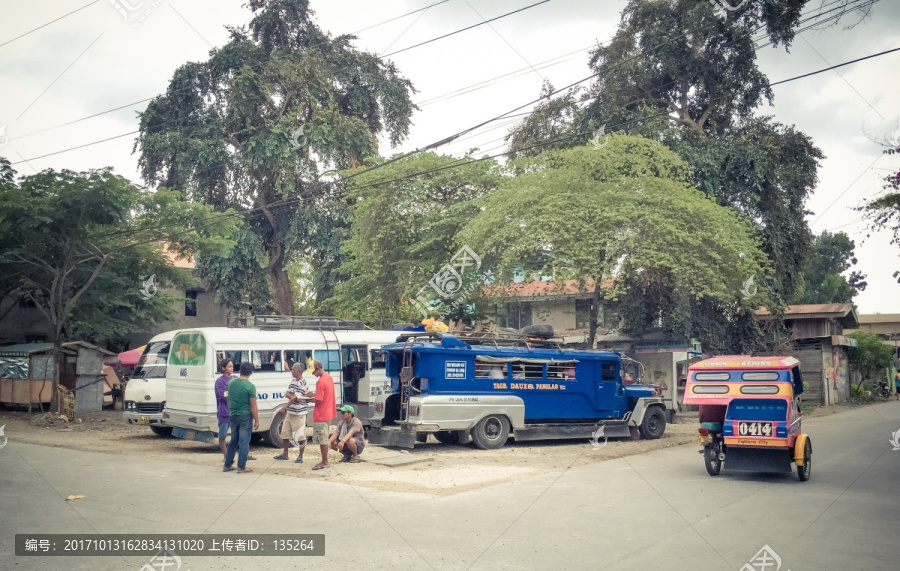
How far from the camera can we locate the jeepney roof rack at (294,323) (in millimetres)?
17312

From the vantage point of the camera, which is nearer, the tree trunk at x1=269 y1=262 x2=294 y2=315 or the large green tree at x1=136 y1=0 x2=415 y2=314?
the large green tree at x1=136 y1=0 x2=415 y2=314

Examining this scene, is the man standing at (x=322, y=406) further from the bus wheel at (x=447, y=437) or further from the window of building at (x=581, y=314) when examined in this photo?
the window of building at (x=581, y=314)

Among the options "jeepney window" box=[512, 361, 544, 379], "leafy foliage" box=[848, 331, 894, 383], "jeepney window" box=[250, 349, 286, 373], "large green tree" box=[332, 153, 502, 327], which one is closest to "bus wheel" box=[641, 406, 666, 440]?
"jeepney window" box=[512, 361, 544, 379]

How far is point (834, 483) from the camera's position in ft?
37.8

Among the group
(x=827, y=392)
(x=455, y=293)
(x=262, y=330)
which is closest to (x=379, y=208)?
(x=455, y=293)

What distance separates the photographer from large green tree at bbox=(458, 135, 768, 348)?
22078mm

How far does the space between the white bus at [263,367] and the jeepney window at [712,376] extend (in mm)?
→ 7382

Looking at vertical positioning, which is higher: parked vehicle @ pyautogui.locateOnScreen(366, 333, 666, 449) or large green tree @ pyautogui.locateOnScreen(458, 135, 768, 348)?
large green tree @ pyautogui.locateOnScreen(458, 135, 768, 348)

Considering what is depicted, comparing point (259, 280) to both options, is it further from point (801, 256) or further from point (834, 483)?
point (834, 483)

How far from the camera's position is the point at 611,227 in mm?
22406
